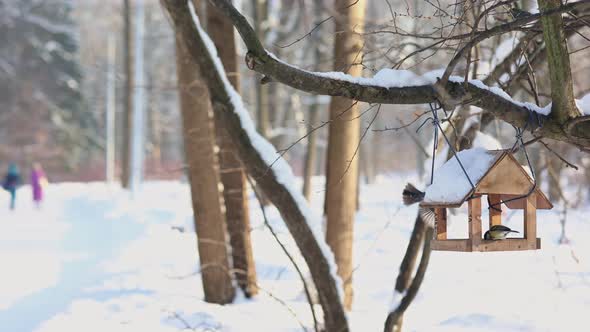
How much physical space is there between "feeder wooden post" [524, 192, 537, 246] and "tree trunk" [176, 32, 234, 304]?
5.42 m

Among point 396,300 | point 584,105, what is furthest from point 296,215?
point 584,105

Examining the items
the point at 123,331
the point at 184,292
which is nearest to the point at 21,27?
the point at 184,292

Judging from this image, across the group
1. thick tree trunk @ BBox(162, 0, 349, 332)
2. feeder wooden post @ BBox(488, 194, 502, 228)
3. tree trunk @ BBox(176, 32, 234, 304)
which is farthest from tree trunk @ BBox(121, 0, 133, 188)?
feeder wooden post @ BBox(488, 194, 502, 228)

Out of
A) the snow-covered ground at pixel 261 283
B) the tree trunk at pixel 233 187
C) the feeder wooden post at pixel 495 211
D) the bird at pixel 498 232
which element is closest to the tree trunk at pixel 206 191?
the tree trunk at pixel 233 187

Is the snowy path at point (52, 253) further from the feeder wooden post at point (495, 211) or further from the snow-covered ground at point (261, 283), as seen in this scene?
the feeder wooden post at point (495, 211)

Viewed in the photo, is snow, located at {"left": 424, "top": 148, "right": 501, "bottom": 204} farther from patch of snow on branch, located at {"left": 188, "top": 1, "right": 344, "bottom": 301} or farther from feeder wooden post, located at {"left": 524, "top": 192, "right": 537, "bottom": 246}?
patch of snow on branch, located at {"left": 188, "top": 1, "right": 344, "bottom": 301}

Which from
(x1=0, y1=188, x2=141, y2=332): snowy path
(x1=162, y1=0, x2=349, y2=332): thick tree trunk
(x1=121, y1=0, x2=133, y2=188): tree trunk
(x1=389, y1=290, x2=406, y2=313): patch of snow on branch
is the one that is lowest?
(x1=0, y1=188, x2=141, y2=332): snowy path

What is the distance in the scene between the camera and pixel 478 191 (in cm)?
365

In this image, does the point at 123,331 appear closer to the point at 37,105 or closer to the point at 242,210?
the point at 242,210

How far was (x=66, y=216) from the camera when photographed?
66.7 feet

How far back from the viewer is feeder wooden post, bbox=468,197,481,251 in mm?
3641

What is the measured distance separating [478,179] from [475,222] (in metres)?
0.26

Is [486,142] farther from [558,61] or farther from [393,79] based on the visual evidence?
[393,79]

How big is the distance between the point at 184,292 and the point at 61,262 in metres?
3.82
